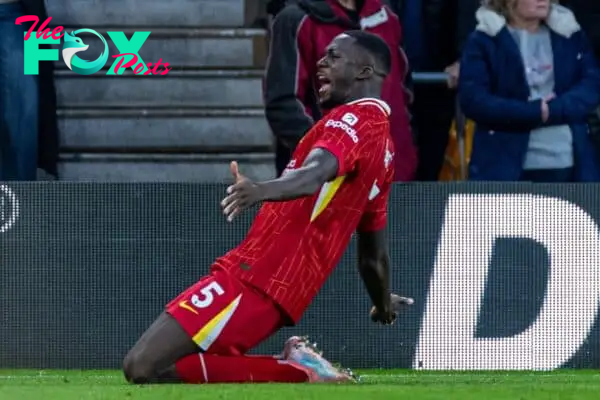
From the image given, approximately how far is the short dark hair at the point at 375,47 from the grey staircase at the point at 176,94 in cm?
411

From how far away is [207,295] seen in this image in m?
8.59

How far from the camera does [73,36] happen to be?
13.0 meters

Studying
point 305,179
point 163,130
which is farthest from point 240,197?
point 163,130

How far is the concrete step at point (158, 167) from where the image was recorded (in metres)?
12.9

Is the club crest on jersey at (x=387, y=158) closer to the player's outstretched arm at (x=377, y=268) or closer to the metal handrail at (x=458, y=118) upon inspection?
the player's outstretched arm at (x=377, y=268)

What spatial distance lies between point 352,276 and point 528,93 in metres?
1.67

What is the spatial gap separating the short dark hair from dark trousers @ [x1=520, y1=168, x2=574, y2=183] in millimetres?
3144

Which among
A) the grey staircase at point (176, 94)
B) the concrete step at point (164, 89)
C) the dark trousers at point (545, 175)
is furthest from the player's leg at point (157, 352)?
the concrete step at point (164, 89)

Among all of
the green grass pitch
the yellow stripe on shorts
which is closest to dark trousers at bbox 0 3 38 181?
the green grass pitch

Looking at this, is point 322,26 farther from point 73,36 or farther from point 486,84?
point 73,36

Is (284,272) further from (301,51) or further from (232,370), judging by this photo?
(301,51)

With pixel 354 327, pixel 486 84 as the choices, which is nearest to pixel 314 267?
pixel 354 327

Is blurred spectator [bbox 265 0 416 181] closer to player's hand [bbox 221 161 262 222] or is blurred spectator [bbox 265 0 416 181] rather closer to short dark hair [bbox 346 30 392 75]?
short dark hair [bbox 346 30 392 75]

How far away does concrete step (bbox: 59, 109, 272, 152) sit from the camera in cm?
1304
